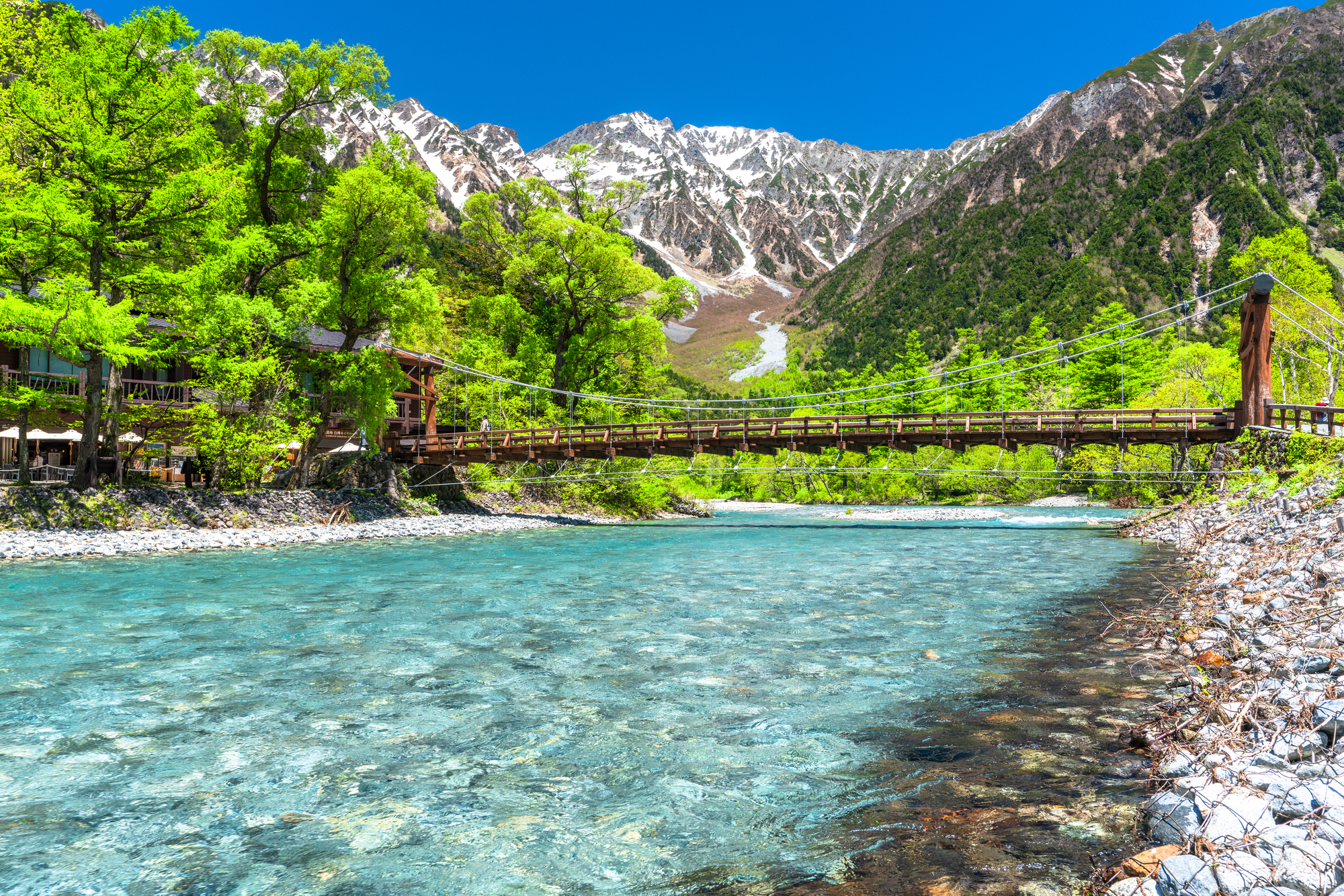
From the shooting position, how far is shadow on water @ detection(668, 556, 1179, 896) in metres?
3.11

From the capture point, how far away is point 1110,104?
651ft

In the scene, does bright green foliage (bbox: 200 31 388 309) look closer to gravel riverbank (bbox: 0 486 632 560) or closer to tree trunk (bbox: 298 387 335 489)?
tree trunk (bbox: 298 387 335 489)

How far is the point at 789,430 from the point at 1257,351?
46.2 ft

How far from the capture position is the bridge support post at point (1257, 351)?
1877 cm

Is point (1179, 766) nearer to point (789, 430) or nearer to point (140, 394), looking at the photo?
point (140, 394)

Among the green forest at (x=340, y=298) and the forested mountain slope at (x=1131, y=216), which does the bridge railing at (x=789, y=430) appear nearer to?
the green forest at (x=340, y=298)

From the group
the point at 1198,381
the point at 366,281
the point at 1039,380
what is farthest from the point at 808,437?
the point at 1039,380

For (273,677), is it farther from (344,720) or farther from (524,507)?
(524,507)

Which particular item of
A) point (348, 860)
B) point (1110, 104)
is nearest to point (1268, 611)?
point (348, 860)

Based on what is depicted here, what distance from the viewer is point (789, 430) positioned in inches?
1142

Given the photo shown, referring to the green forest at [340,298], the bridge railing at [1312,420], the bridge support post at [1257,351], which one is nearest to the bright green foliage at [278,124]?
the green forest at [340,298]

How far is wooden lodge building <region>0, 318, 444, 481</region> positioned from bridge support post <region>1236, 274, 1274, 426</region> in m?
23.4

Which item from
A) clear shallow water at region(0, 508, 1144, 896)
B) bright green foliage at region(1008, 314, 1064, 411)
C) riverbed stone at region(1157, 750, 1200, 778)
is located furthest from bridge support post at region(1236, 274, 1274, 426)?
bright green foliage at region(1008, 314, 1064, 411)

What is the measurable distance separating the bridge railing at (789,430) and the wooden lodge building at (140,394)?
3.28 metres
